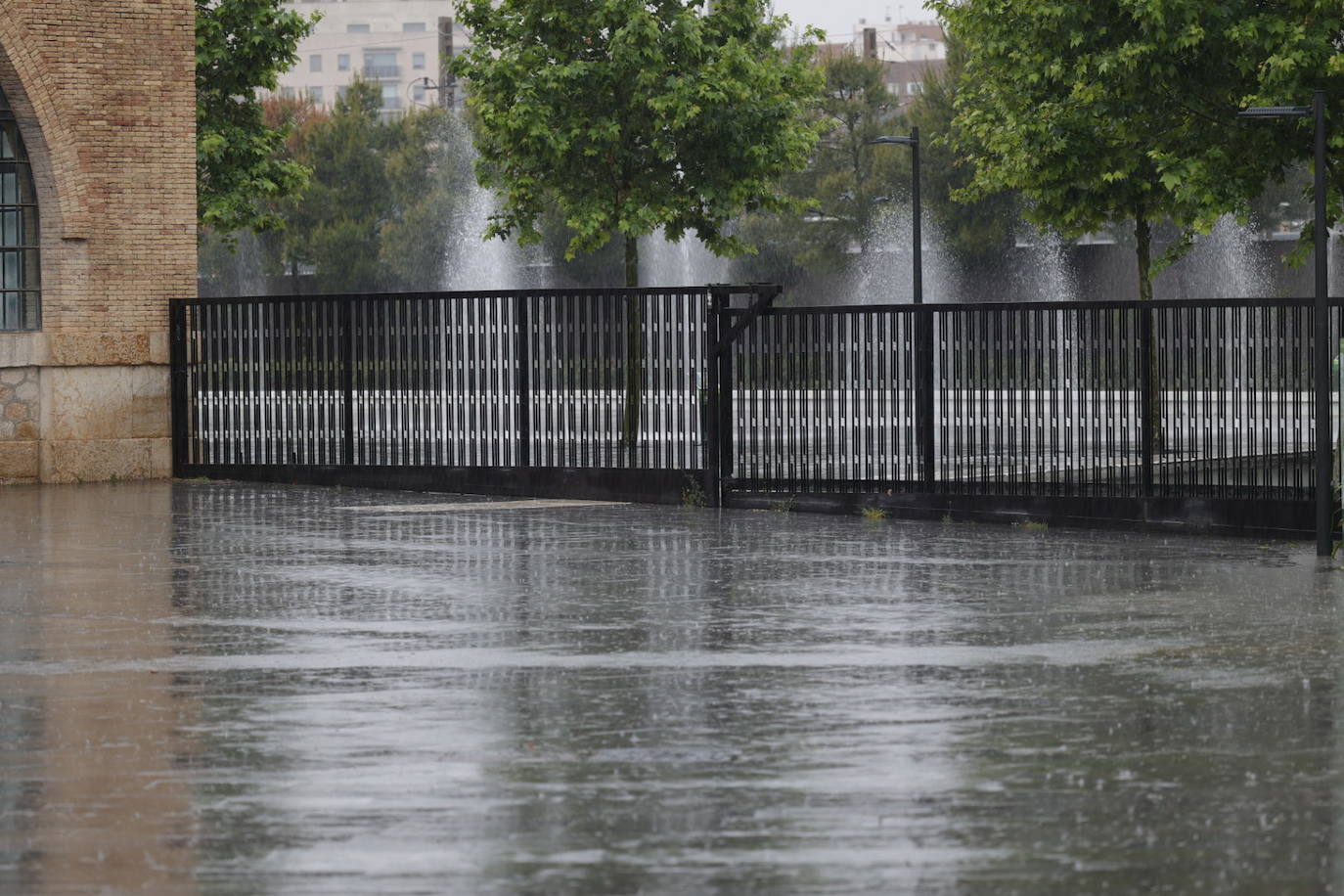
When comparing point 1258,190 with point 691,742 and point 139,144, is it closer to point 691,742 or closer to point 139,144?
point 139,144

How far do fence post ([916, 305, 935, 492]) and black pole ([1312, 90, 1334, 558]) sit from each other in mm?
4337

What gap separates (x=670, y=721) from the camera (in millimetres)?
9422

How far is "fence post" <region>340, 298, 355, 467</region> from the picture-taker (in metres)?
24.0

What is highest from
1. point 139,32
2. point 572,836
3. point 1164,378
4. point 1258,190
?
point 139,32

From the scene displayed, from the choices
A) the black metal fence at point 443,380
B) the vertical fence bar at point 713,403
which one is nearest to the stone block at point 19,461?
the black metal fence at point 443,380

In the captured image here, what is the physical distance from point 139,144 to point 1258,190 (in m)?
12.8

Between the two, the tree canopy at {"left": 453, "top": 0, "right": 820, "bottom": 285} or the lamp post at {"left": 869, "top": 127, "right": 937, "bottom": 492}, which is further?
the tree canopy at {"left": 453, "top": 0, "right": 820, "bottom": 285}

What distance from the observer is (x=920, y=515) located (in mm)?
20031

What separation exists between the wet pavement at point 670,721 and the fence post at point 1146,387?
1890 millimetres

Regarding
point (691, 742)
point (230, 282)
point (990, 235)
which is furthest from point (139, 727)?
point (230, 282)

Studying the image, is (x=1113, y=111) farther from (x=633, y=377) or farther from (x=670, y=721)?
(x=670, y=721)

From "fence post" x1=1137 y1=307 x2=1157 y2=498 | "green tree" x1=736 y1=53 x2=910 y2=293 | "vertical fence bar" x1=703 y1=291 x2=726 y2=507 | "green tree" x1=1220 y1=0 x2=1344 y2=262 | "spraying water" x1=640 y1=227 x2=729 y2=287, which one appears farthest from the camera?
"spraying water" x1=640 y1=227 x2=729 y2=287

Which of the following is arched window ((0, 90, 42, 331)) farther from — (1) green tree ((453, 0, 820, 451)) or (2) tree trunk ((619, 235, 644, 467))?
(1) green tree ((453, 0, 820, 451))

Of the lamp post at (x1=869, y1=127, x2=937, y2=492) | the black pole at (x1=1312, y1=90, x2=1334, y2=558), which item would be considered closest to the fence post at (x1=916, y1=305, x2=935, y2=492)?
Result: the lamp post at (x1=869, y1=127, x2=937, y2=492)
